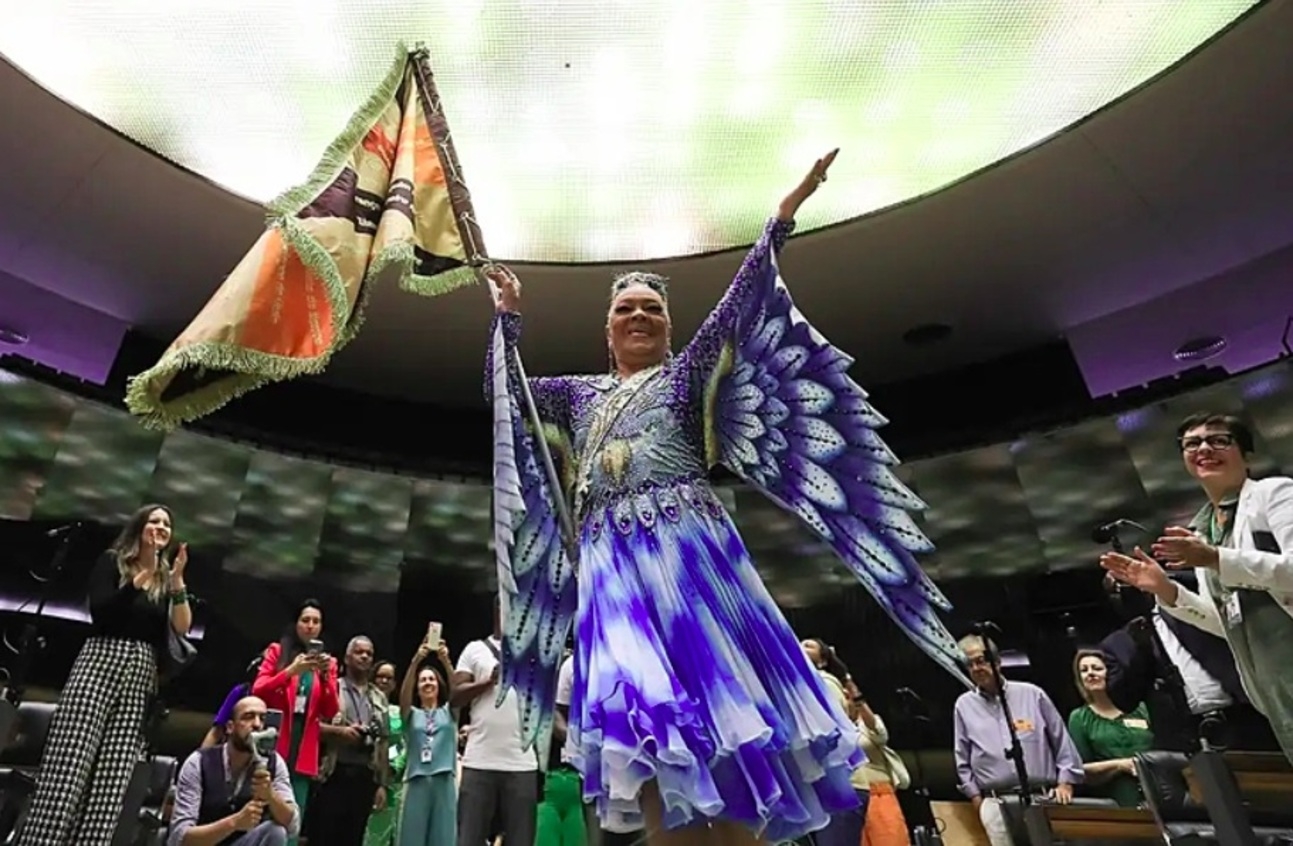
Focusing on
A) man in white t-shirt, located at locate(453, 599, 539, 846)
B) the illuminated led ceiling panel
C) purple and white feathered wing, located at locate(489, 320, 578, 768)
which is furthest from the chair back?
purple and white feathered wing, located at locate(489, 320, 578, 768)

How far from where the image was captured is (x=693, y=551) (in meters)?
1.38

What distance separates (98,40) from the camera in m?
3.72

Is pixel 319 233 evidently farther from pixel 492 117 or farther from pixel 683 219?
pixel 683 219

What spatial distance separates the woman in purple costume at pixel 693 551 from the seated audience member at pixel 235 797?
6.75ft

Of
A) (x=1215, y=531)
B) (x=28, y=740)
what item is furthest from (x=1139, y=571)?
(x=28, y=740)

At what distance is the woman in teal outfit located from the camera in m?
3.45

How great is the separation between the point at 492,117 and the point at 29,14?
6.45 feet

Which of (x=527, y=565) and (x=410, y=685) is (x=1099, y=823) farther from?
(x=410, y=685)

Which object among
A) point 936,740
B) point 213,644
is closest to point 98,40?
point 213,644

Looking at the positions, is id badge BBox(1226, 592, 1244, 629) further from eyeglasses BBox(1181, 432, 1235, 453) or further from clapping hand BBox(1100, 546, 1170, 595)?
eyeglasses BBox(1181, 432, 1235, 453)

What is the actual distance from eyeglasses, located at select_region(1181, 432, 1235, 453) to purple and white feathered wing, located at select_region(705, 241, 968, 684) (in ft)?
4.39

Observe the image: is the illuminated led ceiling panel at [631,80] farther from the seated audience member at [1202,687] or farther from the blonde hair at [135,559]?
the seated audience member at [1202,687]

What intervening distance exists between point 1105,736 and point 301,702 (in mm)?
3604

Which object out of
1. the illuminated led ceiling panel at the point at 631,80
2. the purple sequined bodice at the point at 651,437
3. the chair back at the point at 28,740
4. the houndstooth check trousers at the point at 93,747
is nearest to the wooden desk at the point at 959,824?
the illuminated led ceiling panel at the point at 631,80
